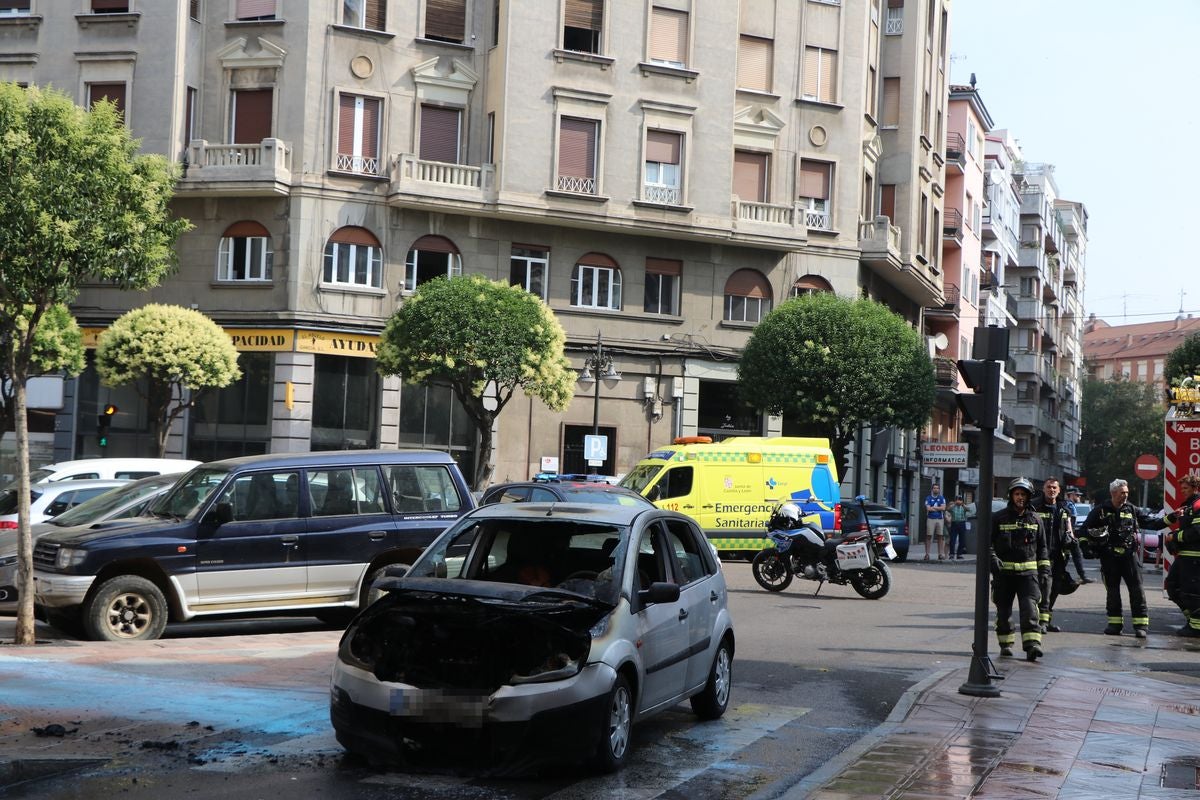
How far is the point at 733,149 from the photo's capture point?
3797cm

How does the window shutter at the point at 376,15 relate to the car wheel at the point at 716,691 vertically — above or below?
above

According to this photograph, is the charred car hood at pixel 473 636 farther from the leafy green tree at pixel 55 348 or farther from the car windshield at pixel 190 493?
the leafy green tree at pixel 55 348

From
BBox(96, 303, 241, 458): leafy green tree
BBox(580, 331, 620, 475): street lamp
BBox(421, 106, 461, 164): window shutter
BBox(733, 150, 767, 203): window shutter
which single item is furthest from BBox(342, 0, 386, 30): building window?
BBox(733, 150, 767, 203): window shutter

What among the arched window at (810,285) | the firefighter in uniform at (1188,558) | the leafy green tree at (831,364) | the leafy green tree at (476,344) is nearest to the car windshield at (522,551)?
the firefighter in uniform at (1188,558)

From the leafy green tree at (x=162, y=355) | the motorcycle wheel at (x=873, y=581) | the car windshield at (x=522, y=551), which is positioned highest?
the leafy green tree at (x=162, y=355)

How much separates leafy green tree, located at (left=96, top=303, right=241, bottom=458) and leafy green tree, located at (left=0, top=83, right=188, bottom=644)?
17321 mm

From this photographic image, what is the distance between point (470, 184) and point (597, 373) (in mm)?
6039

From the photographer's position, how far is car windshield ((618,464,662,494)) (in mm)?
28172

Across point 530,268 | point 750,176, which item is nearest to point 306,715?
point 530,268

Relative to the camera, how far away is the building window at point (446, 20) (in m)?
35.7

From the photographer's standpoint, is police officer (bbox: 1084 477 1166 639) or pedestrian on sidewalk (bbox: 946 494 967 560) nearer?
police officer (bbox: 1084 477 1166 639)

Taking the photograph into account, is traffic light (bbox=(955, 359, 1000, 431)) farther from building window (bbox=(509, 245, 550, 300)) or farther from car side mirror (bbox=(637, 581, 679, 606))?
building window (bbox=(509, 245, 550, 300))

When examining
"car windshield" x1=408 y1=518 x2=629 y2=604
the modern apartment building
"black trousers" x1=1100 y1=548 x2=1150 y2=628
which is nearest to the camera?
"car windshield" x1=408 y1=518 x2=629 y2=604

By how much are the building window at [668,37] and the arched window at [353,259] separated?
9102mm
